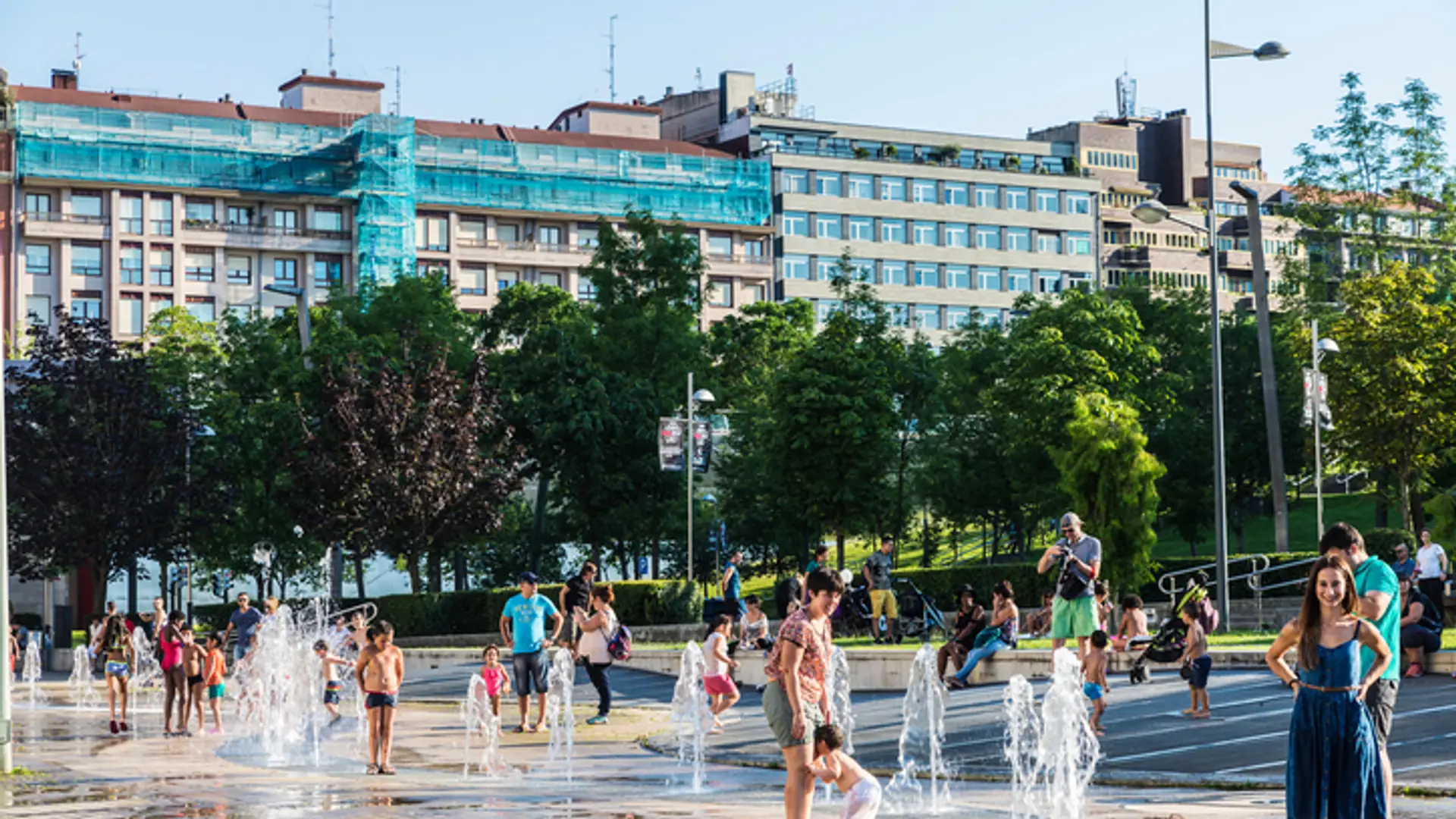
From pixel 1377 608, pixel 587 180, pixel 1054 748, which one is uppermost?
pixel 587 180

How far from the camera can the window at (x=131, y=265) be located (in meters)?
98.8

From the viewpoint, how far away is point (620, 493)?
52000 mm

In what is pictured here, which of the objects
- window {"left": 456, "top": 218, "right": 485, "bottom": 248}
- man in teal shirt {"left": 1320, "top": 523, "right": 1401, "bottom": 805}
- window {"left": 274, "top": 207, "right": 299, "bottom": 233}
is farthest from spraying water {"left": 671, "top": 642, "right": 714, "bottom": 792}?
window {"left": 456, "top": 218, "right": 485, "bottom": 248}

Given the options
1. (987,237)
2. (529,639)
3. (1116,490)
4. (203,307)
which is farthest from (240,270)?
(529,639)

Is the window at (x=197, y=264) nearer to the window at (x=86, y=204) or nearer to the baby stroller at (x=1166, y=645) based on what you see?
the window at (x=86, y=204)

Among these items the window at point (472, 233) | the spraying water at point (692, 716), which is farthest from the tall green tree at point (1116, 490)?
the window at point (472, 233)

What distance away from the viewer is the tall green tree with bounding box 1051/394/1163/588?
30.9 m

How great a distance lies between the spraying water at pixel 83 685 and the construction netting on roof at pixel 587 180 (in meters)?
67.1

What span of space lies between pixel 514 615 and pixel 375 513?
23893 mm

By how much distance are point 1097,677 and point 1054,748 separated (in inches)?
117

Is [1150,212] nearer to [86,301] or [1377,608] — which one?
[1377,608]

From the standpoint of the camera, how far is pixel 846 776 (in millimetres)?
11039

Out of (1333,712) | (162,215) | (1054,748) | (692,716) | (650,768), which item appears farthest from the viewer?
(162,215)

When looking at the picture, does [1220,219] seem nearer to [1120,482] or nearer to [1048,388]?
[1048,388]
